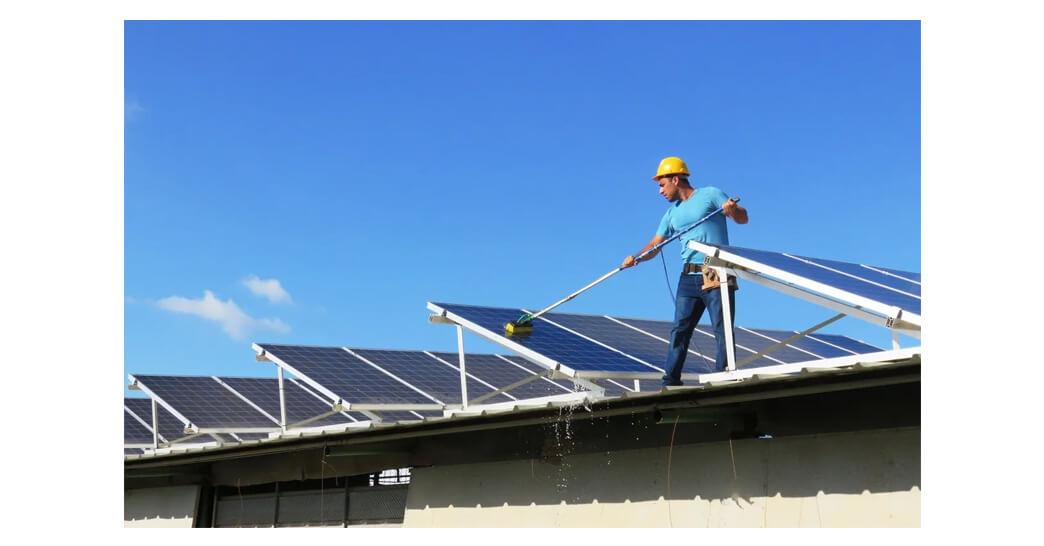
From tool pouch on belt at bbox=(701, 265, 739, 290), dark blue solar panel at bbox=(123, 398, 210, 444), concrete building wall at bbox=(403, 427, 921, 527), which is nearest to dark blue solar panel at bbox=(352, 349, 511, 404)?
concrete building wall at bbox=(403, 427, 921, 527)

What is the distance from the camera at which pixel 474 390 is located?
14.2 meters

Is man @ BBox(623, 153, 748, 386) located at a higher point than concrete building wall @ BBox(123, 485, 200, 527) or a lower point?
higher

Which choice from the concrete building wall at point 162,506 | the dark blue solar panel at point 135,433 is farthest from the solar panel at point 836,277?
the dark blue solar panel at point 135,433

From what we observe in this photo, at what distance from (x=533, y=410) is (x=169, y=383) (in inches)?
409

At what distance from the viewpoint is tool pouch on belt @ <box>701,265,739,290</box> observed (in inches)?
397

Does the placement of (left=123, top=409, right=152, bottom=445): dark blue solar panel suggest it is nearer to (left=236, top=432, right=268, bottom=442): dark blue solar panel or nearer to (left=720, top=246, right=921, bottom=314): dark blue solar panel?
(left=236, top=432, right=268, bottom=442): dark blue solar panel

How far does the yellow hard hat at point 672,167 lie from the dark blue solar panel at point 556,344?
201 centimetres

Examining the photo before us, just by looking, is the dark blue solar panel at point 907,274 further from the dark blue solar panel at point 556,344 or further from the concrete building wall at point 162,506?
the concrete building wall at point 162,506

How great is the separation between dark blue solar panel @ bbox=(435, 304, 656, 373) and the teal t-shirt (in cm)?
140

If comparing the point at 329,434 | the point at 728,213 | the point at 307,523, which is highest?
the point at 728,213

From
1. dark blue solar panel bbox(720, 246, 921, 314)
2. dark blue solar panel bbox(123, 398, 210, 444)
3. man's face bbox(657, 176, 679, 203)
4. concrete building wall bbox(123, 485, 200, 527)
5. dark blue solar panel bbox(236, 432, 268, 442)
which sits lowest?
concrete building wall bbox(123, 485, 200, 527)

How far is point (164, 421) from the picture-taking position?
20.0 m
